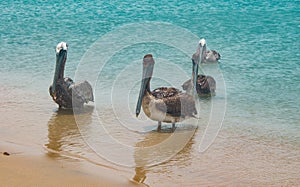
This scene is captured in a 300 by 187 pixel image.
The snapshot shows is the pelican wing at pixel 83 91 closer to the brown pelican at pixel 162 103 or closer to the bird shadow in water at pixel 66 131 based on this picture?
the bird shadow in water at pixel 66 131

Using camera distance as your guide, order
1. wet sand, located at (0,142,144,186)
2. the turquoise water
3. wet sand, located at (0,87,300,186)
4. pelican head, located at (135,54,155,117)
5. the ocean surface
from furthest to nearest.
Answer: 1. the turquoise water
2. pelican head, located at (135,54,155,117)
3. the ocean surface
4. wet sand, located at (0,87,300,186)
5. wet sand, located at (0,142,144,186)

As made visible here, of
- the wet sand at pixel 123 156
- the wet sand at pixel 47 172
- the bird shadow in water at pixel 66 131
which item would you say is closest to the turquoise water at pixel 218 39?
the wet sand at pixel 123 156

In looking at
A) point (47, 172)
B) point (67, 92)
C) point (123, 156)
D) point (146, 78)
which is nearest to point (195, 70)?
point (146, 78)

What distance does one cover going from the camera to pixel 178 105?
7.46 m

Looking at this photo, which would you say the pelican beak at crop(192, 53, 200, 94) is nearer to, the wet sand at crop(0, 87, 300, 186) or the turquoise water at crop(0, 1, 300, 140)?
the turquoise water at crop(0, 1, 300, 140)

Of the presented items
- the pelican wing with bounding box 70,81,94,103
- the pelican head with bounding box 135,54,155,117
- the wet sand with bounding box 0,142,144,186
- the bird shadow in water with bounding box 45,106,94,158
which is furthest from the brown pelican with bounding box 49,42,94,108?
the wet sand with bounding box 0,142,144,186

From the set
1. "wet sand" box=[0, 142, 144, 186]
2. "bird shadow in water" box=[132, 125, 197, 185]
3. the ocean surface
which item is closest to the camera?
"wet sand" box=[0, 142, 144, 186]

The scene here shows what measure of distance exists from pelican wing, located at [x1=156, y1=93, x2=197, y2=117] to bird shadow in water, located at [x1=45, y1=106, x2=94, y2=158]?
1066 millimetres

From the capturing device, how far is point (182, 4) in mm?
21500

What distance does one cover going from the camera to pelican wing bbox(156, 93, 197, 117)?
7.32 metres

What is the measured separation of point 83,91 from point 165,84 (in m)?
2.10

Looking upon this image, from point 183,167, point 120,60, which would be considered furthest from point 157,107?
point 120,60

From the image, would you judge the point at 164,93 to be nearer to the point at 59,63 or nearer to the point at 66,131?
the point at 66,131

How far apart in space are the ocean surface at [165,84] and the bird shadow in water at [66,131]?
0.01 metres
